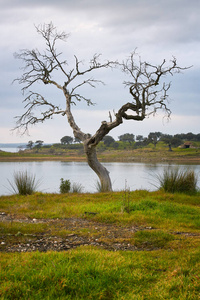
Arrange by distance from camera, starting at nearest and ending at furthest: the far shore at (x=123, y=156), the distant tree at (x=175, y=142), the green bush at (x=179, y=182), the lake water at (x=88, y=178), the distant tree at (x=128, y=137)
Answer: the green bush at (x=179, y=182) < the lake water at (x=88, y=178) < the far shore at (x=123, y=156) < the distant tree at (x=175, y=142) < the distant tree at (x=128, y=137)

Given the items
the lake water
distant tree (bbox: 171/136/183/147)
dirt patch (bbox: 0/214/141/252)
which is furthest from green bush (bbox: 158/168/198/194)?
distant tree (bbox: 171/136/183/147)

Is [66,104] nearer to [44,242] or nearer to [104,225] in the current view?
[104,225]

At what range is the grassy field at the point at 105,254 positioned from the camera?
3.63 metres

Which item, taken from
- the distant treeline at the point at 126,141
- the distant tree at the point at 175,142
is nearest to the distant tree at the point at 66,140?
the distant treeline at the point at 126,141

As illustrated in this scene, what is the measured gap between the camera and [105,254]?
4.70m

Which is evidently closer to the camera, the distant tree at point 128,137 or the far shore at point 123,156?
the far shore at point 123,156

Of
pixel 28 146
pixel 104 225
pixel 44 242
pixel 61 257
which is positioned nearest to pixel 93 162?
pixel 104 225

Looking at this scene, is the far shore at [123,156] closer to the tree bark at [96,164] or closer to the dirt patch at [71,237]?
the tree bark at [96,164]

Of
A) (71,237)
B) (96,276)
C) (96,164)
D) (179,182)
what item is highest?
(96,164)

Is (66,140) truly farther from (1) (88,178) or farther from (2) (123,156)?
(1) (88,178)

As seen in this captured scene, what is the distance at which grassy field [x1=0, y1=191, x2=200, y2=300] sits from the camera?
363cm

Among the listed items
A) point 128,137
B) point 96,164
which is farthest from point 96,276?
point 128,137

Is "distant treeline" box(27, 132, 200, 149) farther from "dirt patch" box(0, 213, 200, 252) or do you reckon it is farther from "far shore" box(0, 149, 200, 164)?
"dirt patch" box(0, 213, 200, 252)

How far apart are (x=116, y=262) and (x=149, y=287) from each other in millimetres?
684
